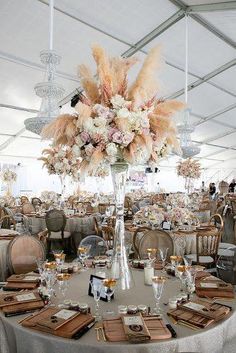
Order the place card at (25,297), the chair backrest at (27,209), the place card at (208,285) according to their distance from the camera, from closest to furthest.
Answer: the place card at (25,297), the place card at (208,285), the chair backrest at (27,209)

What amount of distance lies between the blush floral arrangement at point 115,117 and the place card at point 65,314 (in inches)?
34.6

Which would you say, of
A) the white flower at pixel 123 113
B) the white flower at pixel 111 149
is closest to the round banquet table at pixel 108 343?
the white flower at pixel 111 149

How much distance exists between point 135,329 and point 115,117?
1.24 m

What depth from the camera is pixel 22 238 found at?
3.13m

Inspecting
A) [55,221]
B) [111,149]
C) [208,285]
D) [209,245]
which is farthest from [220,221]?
[111,149]

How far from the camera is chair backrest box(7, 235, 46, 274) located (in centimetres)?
305

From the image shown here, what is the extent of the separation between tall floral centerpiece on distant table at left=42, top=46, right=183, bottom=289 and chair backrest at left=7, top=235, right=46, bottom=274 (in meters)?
1.29

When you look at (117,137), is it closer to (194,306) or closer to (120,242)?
(120,242)

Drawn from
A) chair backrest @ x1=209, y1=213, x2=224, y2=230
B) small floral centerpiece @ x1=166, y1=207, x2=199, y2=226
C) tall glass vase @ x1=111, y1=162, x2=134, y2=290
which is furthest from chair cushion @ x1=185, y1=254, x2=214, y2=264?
tall glass vase @ x1=111, y1=162, x2=134, y2=290

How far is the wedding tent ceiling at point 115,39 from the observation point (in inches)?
232

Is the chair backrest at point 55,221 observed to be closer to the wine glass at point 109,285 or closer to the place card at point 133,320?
the wine glass at point 109,285

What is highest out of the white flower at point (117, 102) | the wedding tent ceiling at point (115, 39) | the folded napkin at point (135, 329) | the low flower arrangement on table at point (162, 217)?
the wedding tent ceiling at point (115, 39)

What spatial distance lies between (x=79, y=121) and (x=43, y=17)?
4988 mm

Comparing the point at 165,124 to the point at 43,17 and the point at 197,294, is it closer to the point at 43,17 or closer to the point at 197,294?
the point at 197,294
